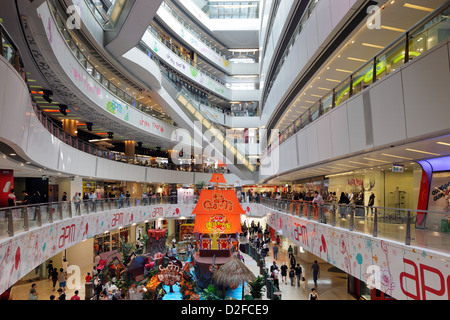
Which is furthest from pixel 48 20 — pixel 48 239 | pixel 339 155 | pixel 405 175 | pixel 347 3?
pixel 405 175

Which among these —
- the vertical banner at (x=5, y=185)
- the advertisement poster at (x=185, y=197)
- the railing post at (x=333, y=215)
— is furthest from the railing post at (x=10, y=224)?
the advertisement poster at (x=185, y=197)

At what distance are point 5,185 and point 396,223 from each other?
13.1 meters

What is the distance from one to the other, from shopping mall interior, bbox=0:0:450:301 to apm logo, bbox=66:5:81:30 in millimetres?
120

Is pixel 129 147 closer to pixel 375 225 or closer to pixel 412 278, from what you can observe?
pixel 375 225

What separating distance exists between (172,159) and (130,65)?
1775 centimetres

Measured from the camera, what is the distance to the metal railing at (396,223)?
6.00 m

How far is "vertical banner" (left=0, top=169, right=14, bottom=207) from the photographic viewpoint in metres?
12.8

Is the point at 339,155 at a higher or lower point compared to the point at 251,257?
higher

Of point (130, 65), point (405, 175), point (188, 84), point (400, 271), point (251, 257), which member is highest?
point (188, 84)

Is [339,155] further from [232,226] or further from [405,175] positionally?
[232,226]

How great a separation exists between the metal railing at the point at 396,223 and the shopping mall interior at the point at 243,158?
0.10ft

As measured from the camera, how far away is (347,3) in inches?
412

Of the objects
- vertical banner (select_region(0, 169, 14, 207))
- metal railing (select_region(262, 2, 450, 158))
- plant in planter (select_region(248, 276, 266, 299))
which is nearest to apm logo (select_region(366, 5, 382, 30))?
metal railing (select_region(262, 2, 450, 158))

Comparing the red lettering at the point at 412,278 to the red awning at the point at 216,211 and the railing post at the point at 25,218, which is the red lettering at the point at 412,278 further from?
the red awning at the point at 216,211
